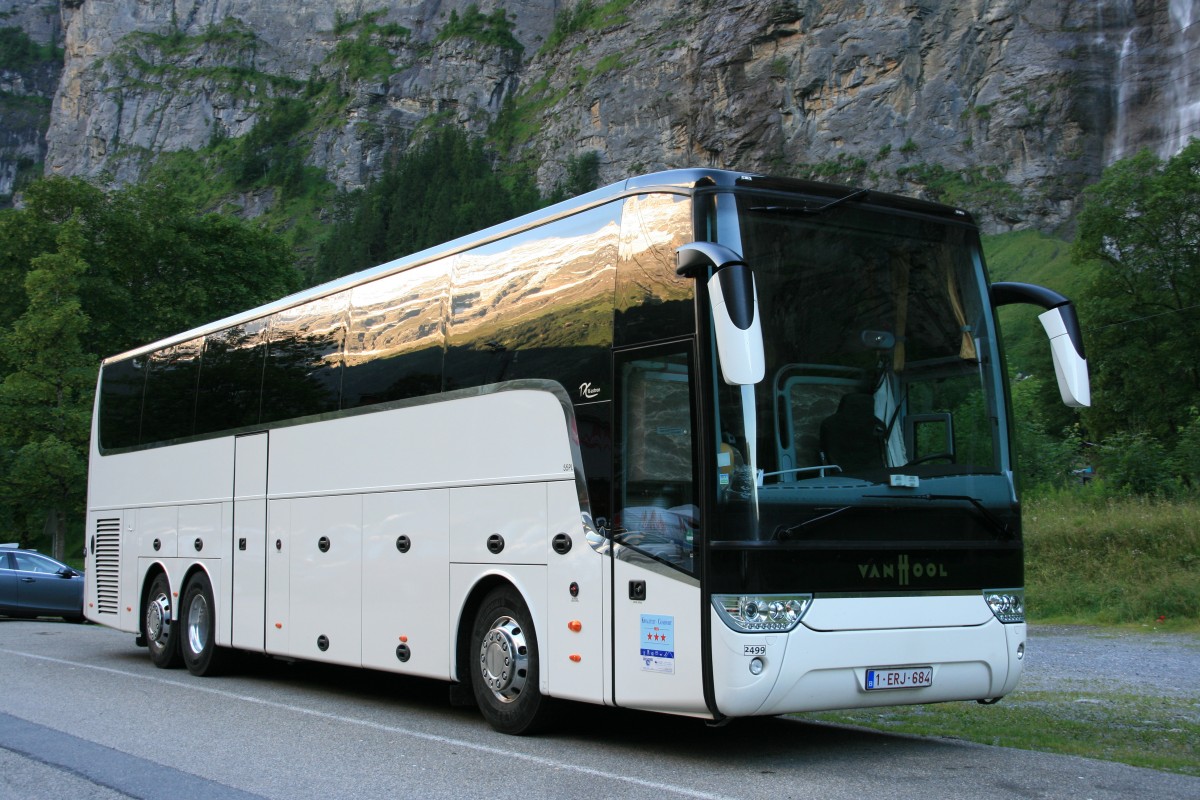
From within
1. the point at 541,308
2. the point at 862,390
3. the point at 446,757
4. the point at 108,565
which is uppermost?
the point at 541,308

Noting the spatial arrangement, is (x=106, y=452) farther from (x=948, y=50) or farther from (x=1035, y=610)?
(x=948, y=50)

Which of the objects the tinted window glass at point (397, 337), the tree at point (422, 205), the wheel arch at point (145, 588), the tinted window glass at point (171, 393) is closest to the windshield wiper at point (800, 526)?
the tinted window glass at point (397, 337)

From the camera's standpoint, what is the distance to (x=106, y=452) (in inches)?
657

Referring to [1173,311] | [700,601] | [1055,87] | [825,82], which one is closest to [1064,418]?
[1173,311]

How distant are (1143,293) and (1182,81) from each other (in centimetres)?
4326

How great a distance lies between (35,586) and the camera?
22938 millimetres

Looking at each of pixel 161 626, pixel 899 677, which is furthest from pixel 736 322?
pixel 161 626

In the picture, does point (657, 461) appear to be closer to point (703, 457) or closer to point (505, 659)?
point (703, 457)

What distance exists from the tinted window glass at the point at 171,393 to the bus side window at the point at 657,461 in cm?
804

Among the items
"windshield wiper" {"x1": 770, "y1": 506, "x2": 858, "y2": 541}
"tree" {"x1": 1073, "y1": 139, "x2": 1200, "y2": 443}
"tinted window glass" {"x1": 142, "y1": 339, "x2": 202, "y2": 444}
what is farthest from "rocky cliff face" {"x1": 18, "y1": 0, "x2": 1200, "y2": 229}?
"windshield wiper" {"x1": 770, "y1": 506, "x2": 858, "y2": 541}

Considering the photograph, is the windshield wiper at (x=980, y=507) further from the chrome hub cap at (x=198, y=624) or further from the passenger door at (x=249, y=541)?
the chrome hub cap at (x=198, y=624)

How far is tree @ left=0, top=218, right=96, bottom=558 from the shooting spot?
32.0 metres

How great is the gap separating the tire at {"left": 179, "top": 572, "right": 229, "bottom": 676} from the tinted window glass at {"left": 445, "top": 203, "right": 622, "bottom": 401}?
5498 mm

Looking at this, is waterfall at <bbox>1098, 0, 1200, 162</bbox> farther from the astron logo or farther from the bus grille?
the astron logo
